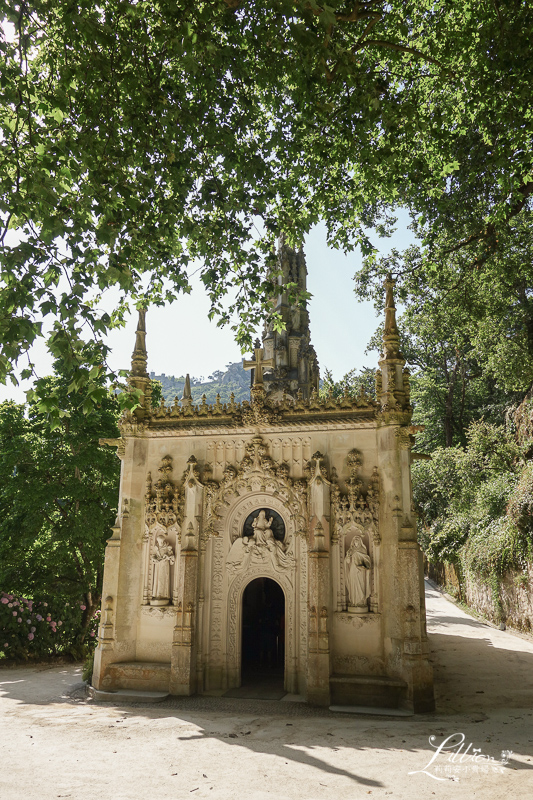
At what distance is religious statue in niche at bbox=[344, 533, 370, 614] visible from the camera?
1141cm

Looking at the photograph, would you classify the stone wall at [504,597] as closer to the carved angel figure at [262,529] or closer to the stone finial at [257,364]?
the carved angel figure at [262,529]

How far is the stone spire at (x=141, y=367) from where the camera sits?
13.4 m

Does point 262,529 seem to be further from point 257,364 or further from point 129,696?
point 129,696

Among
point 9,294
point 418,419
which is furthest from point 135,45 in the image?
point 418,419

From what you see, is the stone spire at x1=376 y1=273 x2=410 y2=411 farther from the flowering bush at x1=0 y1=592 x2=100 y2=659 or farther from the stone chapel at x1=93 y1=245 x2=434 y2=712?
the flowering bush at x1=0 y1=592 x2=100 y2=659

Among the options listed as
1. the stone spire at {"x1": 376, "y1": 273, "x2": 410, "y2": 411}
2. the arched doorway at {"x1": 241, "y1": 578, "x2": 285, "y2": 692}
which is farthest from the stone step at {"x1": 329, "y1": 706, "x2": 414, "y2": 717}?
the stone spire at {"x1": 376, "y1": 273, "x2": 410, "y2": 411}

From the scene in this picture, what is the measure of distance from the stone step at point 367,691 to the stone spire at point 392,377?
16.6ft

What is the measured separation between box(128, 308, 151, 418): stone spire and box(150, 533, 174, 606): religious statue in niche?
296 centimetres

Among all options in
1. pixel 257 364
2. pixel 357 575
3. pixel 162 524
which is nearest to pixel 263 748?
pixel 357 575

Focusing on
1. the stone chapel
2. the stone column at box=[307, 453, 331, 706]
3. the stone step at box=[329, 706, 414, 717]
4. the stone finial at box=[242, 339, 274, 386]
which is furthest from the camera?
the stone finial at box=[242, 339, 274, 386]

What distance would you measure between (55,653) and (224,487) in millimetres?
8594

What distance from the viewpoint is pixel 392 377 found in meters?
12.1
